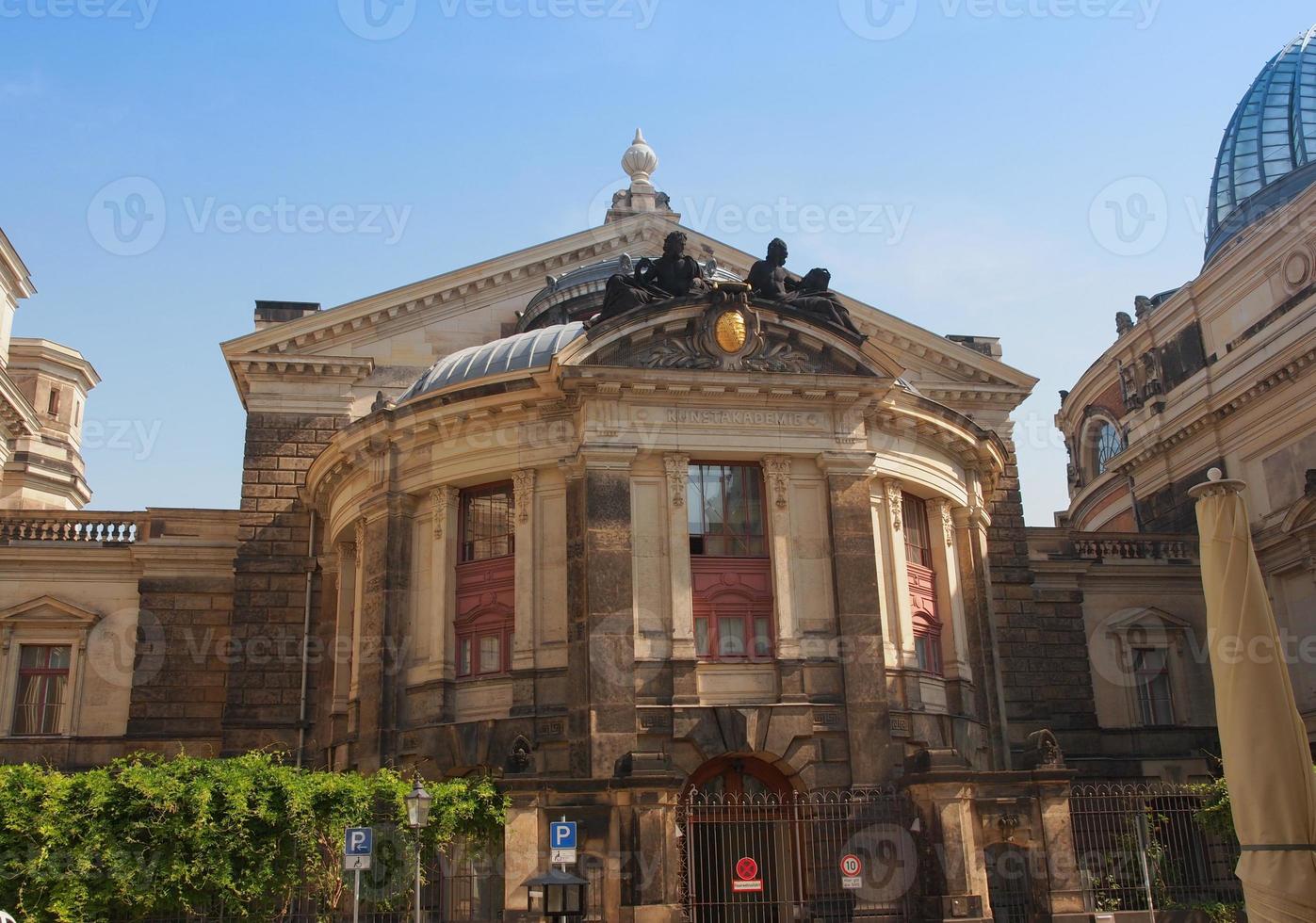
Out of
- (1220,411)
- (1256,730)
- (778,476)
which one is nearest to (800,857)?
(778,476)

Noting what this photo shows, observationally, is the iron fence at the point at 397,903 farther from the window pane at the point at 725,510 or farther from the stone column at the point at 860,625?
the window pane at the point at 725,510

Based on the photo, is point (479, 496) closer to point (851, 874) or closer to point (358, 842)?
point (358, 842)

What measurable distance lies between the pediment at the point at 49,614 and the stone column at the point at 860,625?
22140 mm

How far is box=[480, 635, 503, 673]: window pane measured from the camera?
99.1ft

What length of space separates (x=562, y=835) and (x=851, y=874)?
5.90m

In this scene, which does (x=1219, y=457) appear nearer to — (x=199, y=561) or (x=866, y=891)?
(x=866, y=891)

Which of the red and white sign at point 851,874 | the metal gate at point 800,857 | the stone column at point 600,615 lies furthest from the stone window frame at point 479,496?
the red and white sign at point 851,874

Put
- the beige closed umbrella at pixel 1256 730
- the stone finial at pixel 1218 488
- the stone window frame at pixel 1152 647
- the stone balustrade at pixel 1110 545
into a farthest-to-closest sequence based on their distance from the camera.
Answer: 1. the stone balustrade at pixel 1110 545
2. the stone window frame at pixel 1152 647
3. the stone finial at pixel 1218 488
4. the beige closed umbrella at pixel 1256 730

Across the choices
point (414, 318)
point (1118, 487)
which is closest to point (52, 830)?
point (414, 318)

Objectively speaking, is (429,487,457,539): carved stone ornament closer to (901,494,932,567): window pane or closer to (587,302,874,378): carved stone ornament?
(587,302,874,378): carved stone ornament

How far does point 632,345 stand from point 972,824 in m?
12.6

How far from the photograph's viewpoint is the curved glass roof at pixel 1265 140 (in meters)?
57.8

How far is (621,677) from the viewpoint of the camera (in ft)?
90.3

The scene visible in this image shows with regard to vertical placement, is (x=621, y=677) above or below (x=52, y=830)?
above
